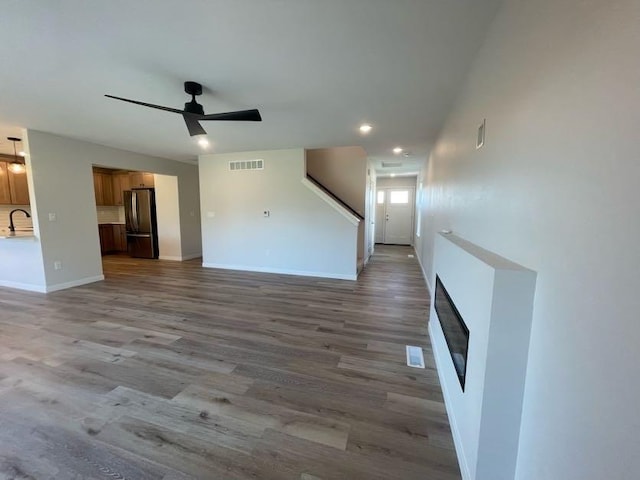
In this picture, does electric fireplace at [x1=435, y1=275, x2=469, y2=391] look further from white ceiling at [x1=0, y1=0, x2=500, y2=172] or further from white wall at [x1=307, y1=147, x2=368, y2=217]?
white wall at [x1=307, y1=147, x2=368, y2=217]

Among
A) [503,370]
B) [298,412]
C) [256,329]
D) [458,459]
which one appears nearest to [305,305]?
[256,329]

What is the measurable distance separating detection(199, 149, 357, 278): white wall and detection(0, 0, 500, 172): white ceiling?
1.73 meters

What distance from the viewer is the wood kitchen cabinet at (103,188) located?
725 centimetres

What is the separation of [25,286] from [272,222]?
13.7 ft

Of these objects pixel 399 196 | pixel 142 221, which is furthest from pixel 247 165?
pixel 399 196

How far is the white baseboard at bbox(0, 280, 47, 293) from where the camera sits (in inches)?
163

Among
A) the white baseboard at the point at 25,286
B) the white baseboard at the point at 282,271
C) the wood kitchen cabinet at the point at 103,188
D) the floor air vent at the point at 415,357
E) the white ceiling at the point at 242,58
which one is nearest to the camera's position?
the white ceiling at the point at 242,58

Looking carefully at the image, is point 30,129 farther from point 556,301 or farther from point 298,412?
point 556,301

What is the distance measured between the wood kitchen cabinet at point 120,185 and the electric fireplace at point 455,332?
8722mm

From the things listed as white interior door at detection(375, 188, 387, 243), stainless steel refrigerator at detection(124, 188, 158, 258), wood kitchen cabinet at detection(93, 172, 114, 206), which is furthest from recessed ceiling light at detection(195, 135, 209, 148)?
white interior door at detection(375, 188, 387, 243)

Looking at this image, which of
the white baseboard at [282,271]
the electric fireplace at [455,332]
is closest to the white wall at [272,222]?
the white baseboard at [282,271]

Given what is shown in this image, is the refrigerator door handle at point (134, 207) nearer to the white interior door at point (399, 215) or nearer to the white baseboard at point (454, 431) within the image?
the white baseboard at point (454, 431)

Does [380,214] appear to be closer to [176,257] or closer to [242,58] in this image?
[176,257]

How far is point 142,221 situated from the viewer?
688cm
